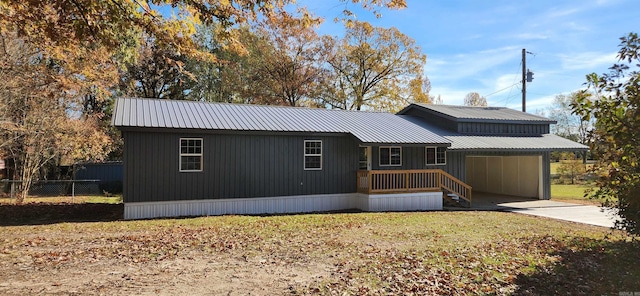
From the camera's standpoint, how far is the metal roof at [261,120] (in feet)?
41.3

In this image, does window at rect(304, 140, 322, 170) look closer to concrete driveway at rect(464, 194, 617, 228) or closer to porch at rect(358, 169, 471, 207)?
porch at rect(358, 169, 471, 207)

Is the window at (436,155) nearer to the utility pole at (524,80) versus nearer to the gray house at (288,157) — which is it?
the gray house at (288,157)

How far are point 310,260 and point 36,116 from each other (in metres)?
16.1

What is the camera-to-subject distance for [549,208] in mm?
16266

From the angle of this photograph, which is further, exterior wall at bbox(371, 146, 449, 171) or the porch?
exterior wall at bbox(371, 146, 449, 171)

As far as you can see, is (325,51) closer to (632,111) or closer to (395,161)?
(395,161)

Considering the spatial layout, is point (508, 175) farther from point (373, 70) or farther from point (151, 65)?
point (151, 65)

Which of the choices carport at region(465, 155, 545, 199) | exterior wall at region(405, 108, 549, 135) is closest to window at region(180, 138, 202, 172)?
exterior wall at region(405, 108, 549, 135)

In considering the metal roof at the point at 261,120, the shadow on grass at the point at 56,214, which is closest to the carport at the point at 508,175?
the metal roof at the point at 261,120

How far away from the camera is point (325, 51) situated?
31.2 m

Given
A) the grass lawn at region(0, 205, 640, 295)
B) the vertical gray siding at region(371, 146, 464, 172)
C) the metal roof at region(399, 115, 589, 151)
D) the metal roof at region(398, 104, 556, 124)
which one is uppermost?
the metal roof at region(398, 104, 556, 124)

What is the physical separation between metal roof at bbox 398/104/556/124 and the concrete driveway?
390cm

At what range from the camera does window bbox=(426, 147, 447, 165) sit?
1680cm

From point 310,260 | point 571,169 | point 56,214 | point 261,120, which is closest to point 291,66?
point 261,120
